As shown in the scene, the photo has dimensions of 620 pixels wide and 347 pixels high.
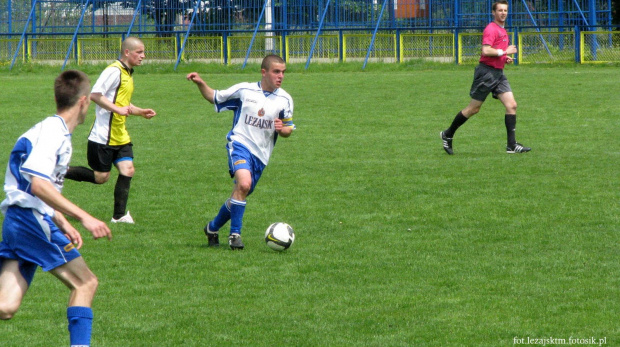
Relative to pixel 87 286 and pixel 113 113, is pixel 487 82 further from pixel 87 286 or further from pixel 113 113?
pixel 87 286

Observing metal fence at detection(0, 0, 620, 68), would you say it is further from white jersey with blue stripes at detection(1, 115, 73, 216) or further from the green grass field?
white jersey with blue stripes at detection(1, 115, 73, 216)

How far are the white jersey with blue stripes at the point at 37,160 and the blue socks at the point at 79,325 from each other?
516 millimetres

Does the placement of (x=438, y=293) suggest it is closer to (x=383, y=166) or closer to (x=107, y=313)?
(x=107, y=313)

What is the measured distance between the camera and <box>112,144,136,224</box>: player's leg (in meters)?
8.69

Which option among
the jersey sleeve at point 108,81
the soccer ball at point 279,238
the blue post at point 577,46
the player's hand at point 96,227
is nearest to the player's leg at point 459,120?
the jersey sleeve at point 108,81

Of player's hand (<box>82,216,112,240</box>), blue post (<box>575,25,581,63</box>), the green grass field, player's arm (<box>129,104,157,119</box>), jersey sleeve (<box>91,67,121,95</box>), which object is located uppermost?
blue post (<box>575,25,581,63</box>)

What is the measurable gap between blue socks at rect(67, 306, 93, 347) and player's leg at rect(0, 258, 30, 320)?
0.89ft

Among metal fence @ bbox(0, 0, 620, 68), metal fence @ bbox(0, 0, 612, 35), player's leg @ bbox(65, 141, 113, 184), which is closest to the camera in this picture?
player's leg @ bbox(65, 141, 113, 184)

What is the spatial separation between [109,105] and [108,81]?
544mm

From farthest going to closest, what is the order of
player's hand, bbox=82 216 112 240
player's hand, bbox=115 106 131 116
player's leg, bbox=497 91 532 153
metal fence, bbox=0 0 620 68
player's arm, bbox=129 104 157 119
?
metal fence, bbox=0 0 620 68
player's leg, bbox=497 91 532 153
player's hand, bbox=115 106 131 116
player's arm, bbox=129 104 157 119
player's hand, bbox=82 216 112 240

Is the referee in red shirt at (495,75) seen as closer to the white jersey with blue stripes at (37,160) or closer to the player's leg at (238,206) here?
the player's leg at (238,206)

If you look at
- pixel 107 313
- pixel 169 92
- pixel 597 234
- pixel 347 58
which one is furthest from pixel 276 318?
pixel 347 58

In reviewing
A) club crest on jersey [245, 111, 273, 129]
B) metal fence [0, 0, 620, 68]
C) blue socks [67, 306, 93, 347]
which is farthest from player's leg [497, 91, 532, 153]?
metal fence [0, 0, 620, 68]

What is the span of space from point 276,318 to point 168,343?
2.46 feet
